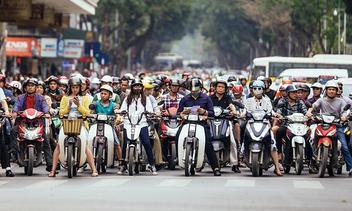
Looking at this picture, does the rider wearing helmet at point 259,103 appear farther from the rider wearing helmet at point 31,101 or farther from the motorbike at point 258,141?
the rider wearing helmet at point 31,101

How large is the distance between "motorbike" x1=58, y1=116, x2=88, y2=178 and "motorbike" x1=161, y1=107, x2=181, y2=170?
2808 millimetres

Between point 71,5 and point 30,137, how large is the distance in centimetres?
2761

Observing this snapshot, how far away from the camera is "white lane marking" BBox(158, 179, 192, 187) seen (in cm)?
1812

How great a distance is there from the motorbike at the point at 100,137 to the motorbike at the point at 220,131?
1828 millimetres

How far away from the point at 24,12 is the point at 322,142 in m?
20.9

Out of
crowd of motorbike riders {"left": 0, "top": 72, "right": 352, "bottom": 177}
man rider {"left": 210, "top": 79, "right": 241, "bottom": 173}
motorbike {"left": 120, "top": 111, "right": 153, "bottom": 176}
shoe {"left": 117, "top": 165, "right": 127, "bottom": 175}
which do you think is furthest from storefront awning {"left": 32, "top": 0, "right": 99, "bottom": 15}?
motorbike {"left": 120, "top": 111, "right": 153, "bottom": 176}

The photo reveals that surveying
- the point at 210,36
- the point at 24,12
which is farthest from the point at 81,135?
the point at 210,36

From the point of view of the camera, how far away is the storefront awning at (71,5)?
147ft

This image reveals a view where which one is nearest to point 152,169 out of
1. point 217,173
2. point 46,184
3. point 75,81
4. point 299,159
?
point 217,173

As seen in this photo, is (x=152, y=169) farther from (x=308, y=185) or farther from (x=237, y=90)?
(x=237, y=90)

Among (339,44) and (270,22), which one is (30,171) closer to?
(339,44)

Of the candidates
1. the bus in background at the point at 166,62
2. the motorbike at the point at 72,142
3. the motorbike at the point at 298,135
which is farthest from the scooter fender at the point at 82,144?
the bus in background at the point at 166,62

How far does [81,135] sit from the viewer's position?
1942 cm

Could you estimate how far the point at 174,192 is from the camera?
16766mm
